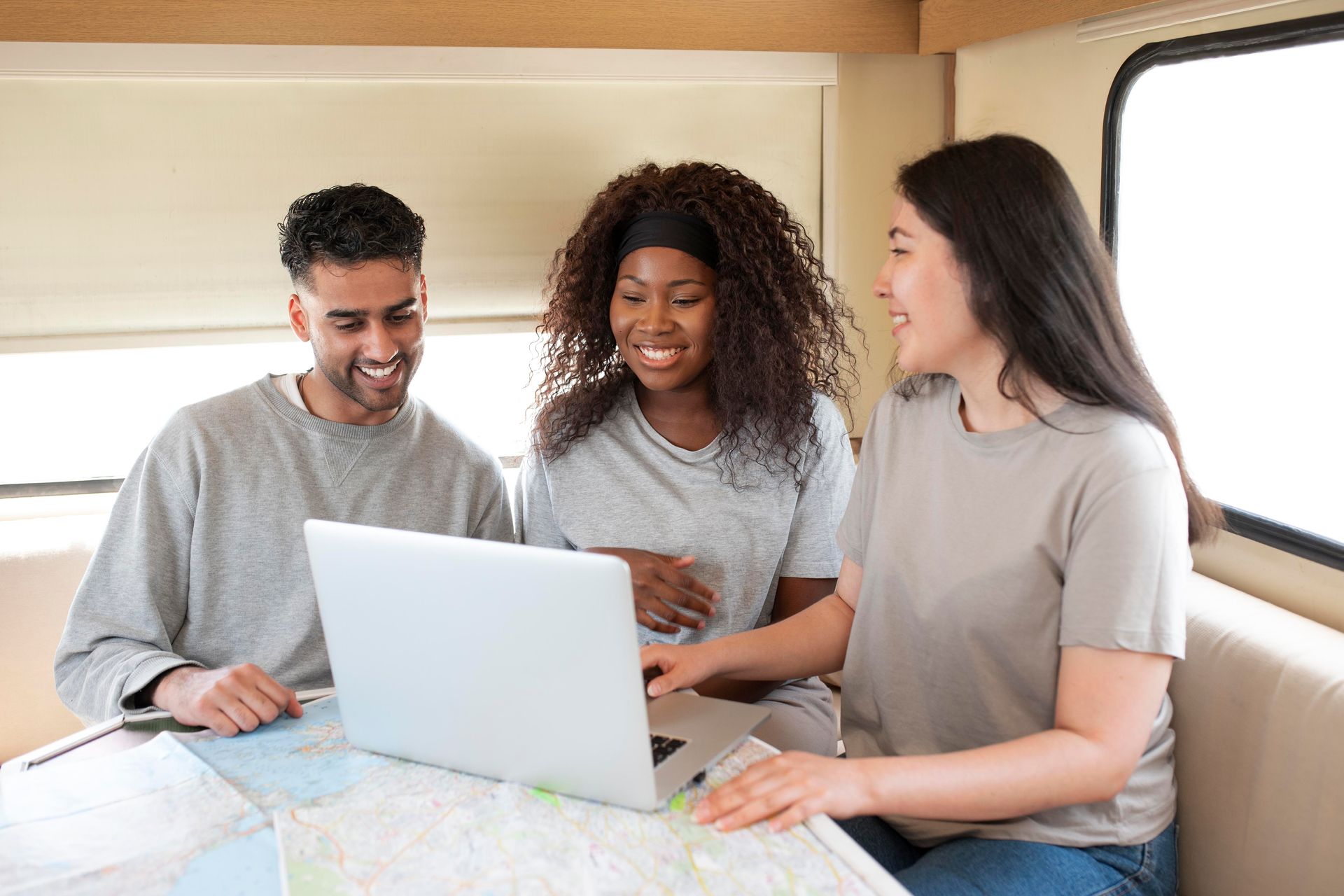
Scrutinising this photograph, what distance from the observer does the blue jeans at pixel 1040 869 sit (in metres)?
1.43

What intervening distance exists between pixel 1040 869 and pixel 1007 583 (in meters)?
0.38

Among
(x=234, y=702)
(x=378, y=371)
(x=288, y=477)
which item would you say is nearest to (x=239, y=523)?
(x=288, y=477)

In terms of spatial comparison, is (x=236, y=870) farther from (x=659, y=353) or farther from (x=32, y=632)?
(x=32, y=632)

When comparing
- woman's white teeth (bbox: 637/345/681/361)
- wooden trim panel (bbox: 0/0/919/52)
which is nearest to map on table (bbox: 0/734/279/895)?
woman's white teeth (bbox: 637/345/681/361)

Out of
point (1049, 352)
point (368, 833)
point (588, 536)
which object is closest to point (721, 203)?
point (588, 536)

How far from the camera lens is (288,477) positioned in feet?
6.70

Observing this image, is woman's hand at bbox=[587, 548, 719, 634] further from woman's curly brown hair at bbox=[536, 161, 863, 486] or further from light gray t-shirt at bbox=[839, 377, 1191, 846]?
light gray t-shirt at bbox=[839, 377, 1191, 846]

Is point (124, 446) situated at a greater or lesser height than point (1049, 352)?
lesser

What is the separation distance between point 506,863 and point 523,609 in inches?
10.7

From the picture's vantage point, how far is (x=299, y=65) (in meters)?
2.50

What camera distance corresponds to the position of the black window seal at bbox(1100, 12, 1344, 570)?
1.78 metres

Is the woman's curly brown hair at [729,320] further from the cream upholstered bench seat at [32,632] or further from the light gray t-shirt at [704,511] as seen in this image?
the cream upholstered bench seat at [32,632]

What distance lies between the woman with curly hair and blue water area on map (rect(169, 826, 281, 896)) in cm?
91

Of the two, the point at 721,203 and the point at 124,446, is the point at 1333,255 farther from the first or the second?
the point at 124,446
